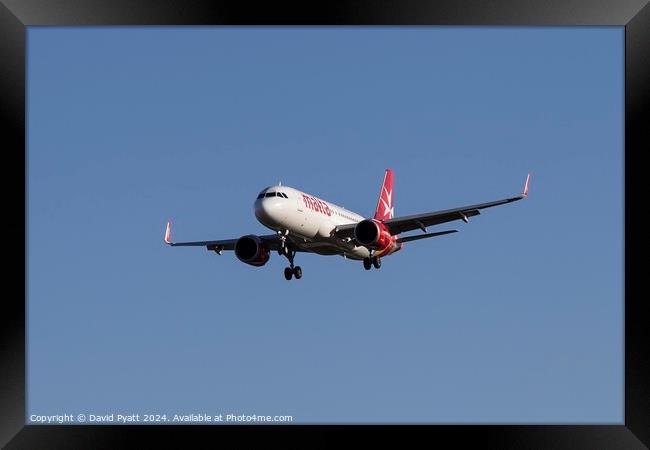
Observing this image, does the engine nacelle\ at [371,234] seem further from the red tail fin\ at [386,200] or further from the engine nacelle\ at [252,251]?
the red tail fin\ at [386,200]

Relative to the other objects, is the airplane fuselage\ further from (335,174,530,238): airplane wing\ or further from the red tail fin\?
the red tail fin\

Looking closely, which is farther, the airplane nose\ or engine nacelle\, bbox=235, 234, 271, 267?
engine nacelle\, bbox=235, 234, 271, 267

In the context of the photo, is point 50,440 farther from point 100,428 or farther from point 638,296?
point 638,296

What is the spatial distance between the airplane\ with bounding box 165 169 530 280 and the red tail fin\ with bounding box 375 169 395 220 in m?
9.27

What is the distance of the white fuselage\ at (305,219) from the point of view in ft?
108

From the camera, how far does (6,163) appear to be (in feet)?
44.4

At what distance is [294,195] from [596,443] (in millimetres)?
22206

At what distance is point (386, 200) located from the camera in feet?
169

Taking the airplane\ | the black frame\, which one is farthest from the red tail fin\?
the black frame\

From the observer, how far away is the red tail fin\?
49281mm

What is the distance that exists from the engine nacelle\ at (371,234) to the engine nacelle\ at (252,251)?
365 cm

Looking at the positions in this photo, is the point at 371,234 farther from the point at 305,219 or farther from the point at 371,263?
the point at 371,263

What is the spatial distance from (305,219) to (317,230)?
1.10 metres

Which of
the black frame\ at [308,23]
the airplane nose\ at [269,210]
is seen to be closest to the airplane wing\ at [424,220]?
the airplane nose\ at [269,210]
